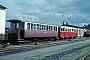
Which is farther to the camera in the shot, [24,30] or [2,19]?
[2,19]

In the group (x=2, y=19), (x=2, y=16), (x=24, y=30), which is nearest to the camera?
(x=24, y=30)

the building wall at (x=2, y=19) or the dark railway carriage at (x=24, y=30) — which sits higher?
the building wall at (x=2, y=19)

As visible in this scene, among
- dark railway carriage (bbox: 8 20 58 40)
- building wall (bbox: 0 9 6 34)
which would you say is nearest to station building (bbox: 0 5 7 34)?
building wall (bbox: 0 9 6 34)

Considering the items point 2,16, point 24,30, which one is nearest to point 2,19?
point 2,16

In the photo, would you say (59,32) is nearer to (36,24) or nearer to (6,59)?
(36,24)

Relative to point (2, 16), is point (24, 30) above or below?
below

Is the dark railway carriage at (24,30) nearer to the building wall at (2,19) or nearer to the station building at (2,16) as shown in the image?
the building wall at (2,19)

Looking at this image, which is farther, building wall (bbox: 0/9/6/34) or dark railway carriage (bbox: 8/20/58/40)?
building wall (bbox: 0/9/6/34)

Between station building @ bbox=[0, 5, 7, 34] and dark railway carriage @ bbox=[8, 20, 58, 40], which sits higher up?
station building @ bbox=[0, 5, 7, 34]

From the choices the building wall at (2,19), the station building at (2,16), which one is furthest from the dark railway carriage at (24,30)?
the station building at (2,16)

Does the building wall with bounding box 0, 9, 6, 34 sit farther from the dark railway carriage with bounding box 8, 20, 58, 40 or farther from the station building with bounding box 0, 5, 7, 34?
the dark railway carriage with bounding box 8, 20, 58, 40

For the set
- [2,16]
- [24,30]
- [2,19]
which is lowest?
[24,30]

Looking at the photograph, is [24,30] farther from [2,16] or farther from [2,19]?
[2,16]

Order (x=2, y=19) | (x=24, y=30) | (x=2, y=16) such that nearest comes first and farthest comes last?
(x=24, y=30), (x=2, y=19), (x=2, y=16)
